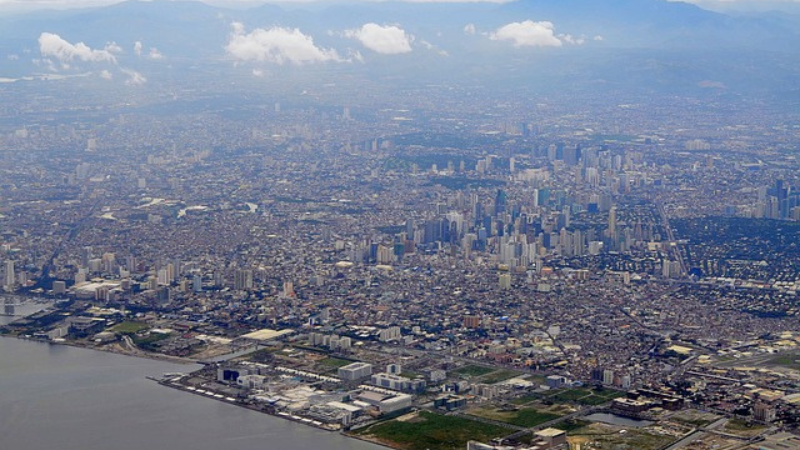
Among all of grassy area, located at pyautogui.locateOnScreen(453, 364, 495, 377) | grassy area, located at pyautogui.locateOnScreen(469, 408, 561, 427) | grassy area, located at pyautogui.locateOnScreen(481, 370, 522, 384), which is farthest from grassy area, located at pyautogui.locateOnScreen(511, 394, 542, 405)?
grassy area, located at pyautogui.locateOnScreen(453, 364, 495, 377)

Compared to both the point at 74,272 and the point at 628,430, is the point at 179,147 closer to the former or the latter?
the point at 74,272

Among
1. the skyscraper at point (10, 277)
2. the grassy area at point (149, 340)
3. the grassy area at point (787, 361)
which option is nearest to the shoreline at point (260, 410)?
the grassy area at point (149, 340)

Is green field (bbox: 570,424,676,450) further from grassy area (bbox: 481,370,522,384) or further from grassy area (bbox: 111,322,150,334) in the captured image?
grassy area (bbox: 111,322,150,334)

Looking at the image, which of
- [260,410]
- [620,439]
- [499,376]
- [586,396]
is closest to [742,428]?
[620,439]

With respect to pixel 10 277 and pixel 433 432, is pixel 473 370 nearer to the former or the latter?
pixel 433 432

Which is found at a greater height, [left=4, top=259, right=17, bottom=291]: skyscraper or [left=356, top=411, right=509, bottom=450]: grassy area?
[left=4, top=259, right=17, bottom=291]: skyscraper

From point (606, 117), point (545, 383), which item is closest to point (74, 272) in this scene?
point (545, 383)
